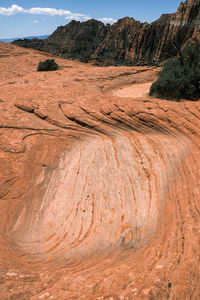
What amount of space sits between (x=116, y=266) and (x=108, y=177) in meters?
3.35

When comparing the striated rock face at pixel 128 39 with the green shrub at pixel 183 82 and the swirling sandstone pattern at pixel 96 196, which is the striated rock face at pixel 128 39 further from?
the swirling sandstone pattern at pixel 96 196

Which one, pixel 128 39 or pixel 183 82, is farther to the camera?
pixel 128 39

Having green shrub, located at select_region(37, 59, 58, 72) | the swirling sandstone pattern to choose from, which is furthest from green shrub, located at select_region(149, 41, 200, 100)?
green shrub, located at select_region(37, 59, 58, 72)

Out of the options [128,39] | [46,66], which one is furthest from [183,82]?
[128,39]

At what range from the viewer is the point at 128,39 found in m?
56.4

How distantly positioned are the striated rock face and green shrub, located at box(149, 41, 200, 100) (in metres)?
35.9

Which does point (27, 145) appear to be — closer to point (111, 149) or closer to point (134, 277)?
point (111, 149)

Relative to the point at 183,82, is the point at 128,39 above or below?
above

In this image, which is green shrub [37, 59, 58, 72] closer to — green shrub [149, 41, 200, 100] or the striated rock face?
green shrub [149, 41, 200, 100]

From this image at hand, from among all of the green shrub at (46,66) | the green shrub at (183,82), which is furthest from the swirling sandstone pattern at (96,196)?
the green shrub at (46,66)

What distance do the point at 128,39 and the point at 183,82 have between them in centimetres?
5257

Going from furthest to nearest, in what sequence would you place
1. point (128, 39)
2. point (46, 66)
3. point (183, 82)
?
1. point (128, 39)
2. point (46, 66)
3. point (183, 82)

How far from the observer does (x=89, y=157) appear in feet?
26.9

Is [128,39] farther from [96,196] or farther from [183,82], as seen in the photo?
[96,196]
